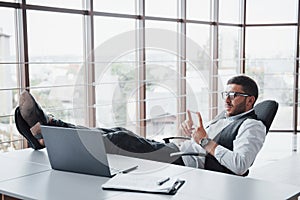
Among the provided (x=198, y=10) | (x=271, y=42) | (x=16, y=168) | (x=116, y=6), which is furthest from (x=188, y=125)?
(x=271, y=42)

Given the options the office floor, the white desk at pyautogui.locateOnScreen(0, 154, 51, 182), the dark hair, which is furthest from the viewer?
the office floor

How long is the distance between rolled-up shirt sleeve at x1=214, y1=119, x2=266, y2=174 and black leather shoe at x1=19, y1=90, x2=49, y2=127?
1.10 metres

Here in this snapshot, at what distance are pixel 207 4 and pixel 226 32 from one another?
57cm

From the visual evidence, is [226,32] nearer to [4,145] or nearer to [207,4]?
[207,4]

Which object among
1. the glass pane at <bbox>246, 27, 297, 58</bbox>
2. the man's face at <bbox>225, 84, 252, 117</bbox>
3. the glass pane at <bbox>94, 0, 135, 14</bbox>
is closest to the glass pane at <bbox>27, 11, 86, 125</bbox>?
the glass pane at <bbox>94, 0, 135, 14</bbox>

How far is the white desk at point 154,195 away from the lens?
1.71 m

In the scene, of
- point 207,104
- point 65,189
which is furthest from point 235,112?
point 207,104

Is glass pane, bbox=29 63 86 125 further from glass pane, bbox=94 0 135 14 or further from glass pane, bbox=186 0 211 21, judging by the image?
glass pane, bbox=186 0 211 21

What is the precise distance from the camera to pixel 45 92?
4.37m

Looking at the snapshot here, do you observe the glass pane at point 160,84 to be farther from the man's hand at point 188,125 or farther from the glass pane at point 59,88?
the man's hand at point 188,125

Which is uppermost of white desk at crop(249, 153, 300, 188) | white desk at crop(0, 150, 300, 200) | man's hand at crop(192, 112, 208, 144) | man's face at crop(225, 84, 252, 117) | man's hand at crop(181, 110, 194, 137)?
man's face at crop(225, 84, 252, 117)

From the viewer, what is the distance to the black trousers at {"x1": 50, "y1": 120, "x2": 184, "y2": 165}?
263 centimetres

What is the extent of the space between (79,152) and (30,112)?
0.80 metres

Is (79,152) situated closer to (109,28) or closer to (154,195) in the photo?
(154,195)
